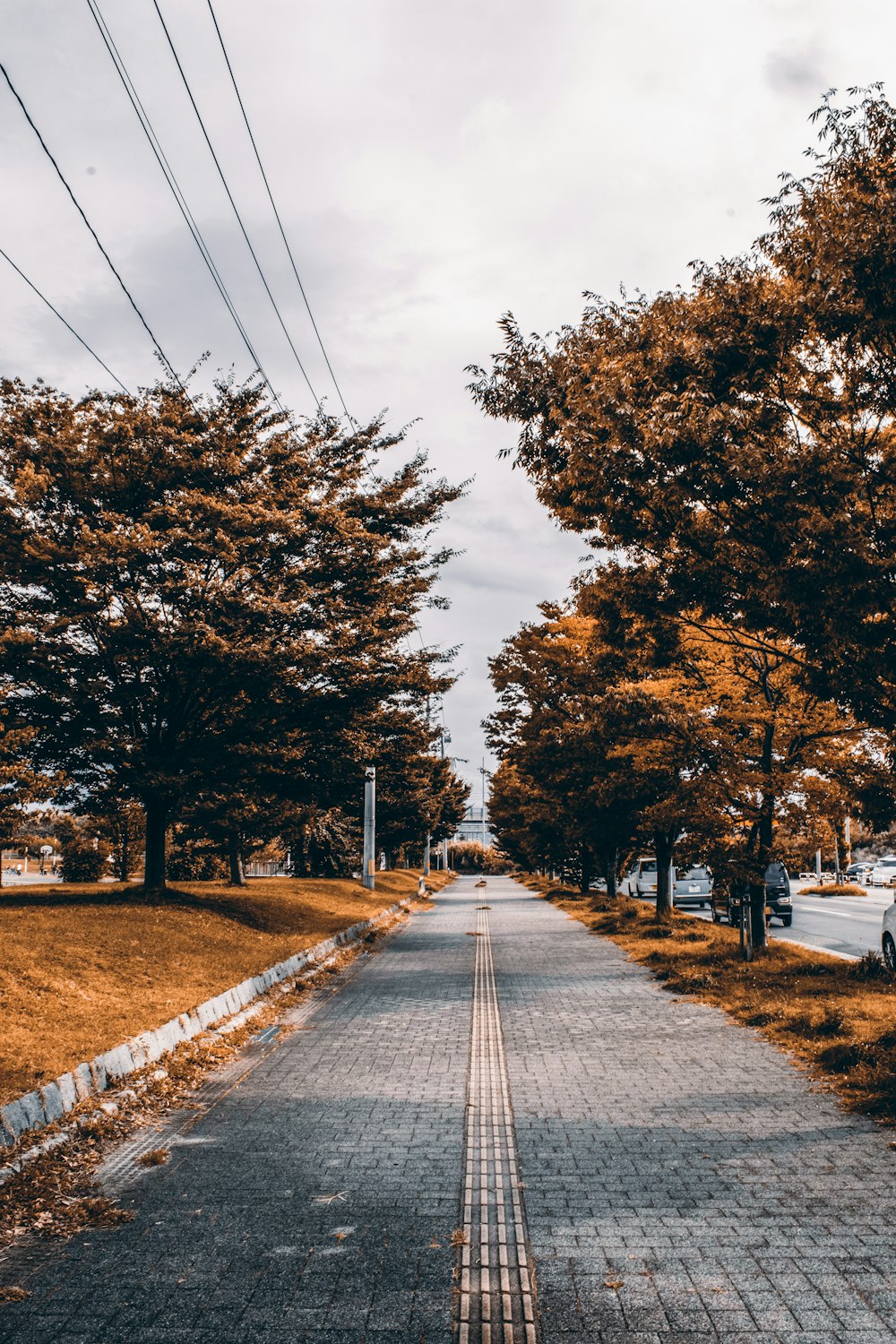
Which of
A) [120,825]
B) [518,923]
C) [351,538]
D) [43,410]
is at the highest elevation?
[43,410]

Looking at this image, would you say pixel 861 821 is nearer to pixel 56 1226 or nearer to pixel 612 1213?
pixel 612 1213

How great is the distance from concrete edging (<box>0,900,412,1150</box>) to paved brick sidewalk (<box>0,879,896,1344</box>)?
86 cm

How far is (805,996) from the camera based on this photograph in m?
11.2

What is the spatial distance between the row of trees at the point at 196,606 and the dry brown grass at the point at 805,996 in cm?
672

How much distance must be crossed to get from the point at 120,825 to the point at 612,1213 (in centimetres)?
2700

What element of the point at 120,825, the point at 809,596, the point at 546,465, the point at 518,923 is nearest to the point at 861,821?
the point at 809,596

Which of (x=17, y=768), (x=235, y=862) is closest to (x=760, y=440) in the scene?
(x=17, y=768)

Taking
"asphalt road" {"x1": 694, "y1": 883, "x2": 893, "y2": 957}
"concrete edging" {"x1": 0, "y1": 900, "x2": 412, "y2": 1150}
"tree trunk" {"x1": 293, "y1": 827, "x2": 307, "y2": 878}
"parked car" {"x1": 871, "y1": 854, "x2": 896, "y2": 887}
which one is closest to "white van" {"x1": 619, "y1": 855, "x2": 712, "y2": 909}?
"asphalt road" {"x1": 694, "y1": 883, "x2": 893, "y2": 957}

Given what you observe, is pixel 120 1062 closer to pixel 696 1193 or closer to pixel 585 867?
pixel 696 1193

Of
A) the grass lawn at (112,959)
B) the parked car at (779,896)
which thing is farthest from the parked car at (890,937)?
the parked car at (779,896)

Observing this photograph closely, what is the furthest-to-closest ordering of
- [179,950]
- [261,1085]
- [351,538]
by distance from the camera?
[351,538] < [179,950] < [261,1085]

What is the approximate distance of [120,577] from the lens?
15797mm

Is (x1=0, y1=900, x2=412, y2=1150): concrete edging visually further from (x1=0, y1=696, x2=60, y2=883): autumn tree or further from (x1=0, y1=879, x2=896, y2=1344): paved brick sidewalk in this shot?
(x1=0, y1=696, x2=60, y2=883): autumn tree

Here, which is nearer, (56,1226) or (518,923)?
(56,1226)
